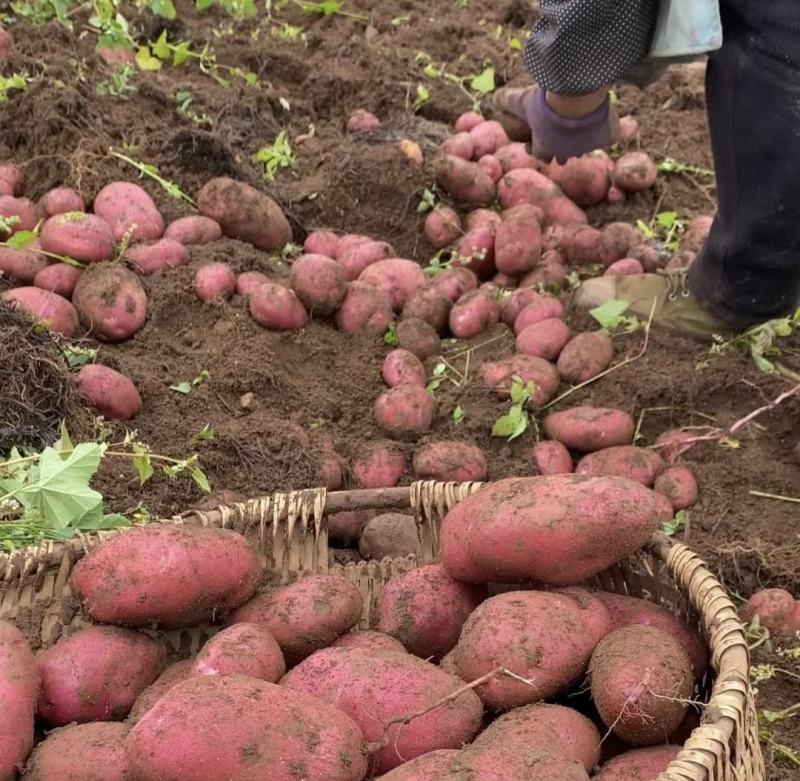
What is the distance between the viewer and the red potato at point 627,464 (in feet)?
7.61

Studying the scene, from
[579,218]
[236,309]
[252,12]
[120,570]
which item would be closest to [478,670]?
[120,570]

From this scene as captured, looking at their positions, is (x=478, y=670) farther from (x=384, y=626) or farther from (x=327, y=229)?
(x=327, y=229)

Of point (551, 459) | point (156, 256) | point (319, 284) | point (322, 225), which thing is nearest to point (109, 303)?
point (156, 256)

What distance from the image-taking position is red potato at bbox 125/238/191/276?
286 centimetres

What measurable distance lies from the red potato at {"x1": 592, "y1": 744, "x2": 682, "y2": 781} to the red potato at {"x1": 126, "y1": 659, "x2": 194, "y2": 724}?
624mm

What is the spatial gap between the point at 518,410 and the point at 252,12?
2.38 meters

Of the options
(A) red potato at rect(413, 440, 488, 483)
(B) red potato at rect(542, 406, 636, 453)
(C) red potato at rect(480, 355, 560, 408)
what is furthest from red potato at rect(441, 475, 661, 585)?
(C) red potato at rect(480, 355, 560, 408)

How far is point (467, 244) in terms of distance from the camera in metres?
3.23

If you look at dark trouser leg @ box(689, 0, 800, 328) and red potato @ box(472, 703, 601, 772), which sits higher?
dark trouser leg @ box(689, 0, 800, 328)

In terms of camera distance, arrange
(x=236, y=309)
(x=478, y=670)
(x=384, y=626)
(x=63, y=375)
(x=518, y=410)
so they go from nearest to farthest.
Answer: (x=478, y=670)
(x=384, y=626)
(x=63, y=375)
(x=518, y=410)
(x=236, y=309)

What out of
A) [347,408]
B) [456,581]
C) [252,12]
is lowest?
[347,408]

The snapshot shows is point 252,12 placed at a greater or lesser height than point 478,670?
greater

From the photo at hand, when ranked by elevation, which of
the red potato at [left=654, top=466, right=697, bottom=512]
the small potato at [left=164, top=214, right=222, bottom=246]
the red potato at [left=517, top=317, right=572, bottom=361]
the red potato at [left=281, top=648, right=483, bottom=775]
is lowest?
the red potato at [left=654, top=466, right=697, bottom=512]

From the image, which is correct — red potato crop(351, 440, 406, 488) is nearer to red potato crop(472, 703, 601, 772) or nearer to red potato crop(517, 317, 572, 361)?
red potato crop(517, 317, 572, 361)
